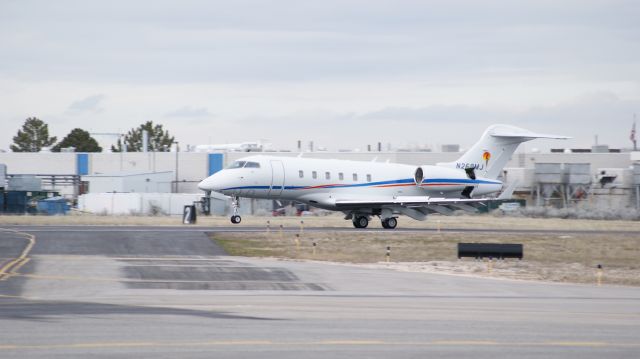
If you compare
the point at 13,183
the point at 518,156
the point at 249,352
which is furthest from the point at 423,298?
the point at 518,156

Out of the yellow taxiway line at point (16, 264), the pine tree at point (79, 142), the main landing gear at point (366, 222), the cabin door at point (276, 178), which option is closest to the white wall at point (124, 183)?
the cabin door at point (276, 178)

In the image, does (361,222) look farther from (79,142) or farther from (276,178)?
(79,142)

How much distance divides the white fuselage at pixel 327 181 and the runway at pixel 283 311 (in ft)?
50.6

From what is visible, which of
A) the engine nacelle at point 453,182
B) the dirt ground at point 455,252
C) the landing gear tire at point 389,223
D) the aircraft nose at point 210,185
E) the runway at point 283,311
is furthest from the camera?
the engine nacelle at point 453,182

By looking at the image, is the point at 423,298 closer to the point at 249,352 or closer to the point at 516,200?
the point at 249,352

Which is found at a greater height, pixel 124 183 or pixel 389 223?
pixel 124 183

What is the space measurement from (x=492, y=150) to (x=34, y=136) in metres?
116

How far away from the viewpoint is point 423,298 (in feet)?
71.9

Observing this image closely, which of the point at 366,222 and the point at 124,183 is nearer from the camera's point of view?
the point at 366,222

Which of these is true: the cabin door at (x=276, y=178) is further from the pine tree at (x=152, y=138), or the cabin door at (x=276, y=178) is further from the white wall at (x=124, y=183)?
the pine tree at (x=152, y=138)

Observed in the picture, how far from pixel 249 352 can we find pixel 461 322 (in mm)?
5200

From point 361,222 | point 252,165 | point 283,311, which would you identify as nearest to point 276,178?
point 252,165

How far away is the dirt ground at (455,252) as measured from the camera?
29359 mm

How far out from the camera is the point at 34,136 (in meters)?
154
